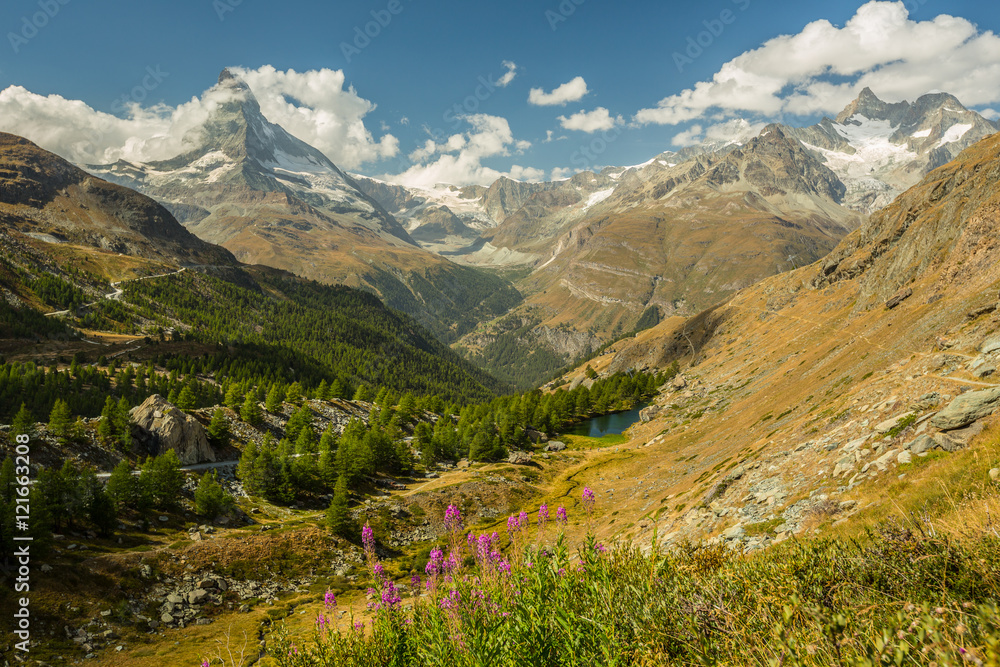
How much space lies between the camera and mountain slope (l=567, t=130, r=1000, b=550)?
959 inches

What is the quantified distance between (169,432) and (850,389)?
3983 inches

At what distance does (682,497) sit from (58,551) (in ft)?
211

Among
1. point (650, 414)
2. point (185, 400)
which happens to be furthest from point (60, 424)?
point (650, 414)

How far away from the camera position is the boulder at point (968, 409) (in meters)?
21.1

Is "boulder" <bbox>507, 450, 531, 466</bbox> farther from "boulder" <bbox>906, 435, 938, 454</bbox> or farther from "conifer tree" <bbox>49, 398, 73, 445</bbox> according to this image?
"boulder" <bbox>906, 435, 938, 454</bbox>

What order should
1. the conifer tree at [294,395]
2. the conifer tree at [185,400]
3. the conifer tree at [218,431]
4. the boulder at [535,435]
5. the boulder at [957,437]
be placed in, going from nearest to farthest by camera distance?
the boulder at [957,437], the conifer tree at [218,431], the conifer tree at [185,400], the conifer tree at [294,395], the boulder at [535,435]

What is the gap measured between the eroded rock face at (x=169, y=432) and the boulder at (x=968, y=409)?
93.2m

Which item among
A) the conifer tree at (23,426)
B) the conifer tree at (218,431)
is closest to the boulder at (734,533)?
the conifer tree at (23,426)

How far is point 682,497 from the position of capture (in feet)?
160

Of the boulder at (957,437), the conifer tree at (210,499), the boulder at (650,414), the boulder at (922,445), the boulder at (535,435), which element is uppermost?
the conifer tree at (210,499)

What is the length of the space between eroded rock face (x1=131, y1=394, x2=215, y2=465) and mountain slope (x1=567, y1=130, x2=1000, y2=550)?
72.2 metres

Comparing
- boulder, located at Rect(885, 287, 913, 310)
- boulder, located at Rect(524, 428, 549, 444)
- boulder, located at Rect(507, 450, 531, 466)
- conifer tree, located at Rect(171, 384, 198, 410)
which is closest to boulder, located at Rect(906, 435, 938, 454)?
boulder, located at Rect(507, 450, 531, 466)

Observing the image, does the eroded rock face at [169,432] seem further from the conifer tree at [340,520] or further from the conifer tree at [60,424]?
the conifer tree at [340,520]

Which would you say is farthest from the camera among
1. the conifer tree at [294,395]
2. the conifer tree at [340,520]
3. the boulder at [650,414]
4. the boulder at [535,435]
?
the boulder at [650,414]
